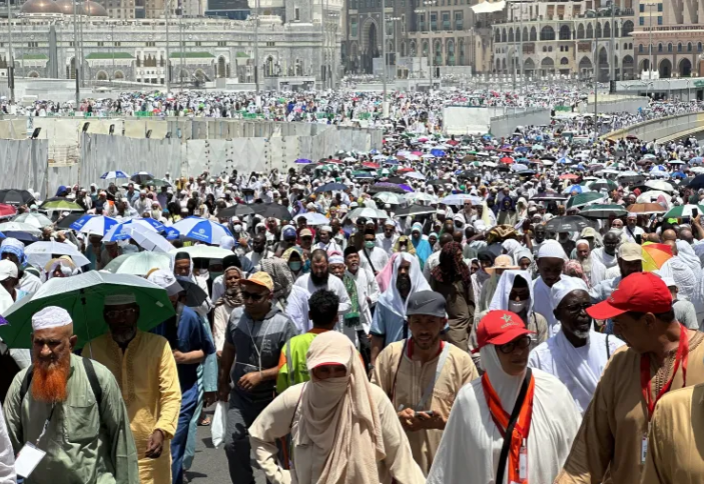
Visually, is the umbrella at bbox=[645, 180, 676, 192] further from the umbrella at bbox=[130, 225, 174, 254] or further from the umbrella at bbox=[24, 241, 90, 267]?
the umbrella at bbox=[24, 241, 90, 267]

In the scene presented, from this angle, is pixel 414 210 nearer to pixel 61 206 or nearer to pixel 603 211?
pixel 603 211

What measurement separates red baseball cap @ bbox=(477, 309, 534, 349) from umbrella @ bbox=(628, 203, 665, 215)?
12.4 m

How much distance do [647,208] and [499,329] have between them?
42.2ft

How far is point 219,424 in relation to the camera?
7.02m

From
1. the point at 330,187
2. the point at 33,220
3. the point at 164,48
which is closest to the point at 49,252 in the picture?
the point at 33,220

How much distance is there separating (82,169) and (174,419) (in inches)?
917

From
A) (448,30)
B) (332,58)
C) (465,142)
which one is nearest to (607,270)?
(465,142)

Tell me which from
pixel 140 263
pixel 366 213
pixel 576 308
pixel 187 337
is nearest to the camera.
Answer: pixel 576 308

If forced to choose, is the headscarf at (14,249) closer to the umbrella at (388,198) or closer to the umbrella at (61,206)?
the umbrella at (61,206)

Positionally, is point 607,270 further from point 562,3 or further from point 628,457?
point 562,3

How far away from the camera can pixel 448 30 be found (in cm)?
14975

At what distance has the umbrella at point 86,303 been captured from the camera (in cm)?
610

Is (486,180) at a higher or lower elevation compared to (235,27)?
lower

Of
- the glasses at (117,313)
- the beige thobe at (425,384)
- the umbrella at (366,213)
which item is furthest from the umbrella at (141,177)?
the beige thobe at (425,384)
